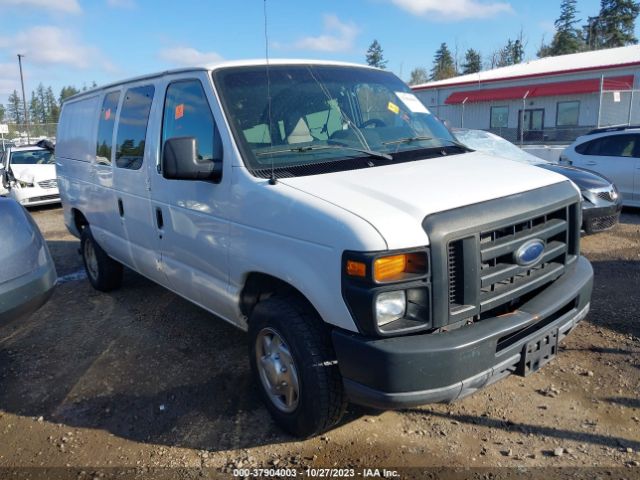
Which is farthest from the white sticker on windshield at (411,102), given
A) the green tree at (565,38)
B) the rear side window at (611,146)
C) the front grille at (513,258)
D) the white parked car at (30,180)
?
the green tree at (565,38)

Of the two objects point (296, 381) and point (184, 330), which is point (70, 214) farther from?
point (296, 381)

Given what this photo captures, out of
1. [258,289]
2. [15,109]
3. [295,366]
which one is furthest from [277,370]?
[15,109]

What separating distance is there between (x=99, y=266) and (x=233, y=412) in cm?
319

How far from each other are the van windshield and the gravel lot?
1.68 metres

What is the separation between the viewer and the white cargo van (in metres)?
2.56

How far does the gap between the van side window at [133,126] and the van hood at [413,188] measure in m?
1.92

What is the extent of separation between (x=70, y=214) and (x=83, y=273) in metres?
1.18

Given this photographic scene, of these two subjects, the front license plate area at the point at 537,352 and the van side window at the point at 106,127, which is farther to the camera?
the van side window at the point at 106,127

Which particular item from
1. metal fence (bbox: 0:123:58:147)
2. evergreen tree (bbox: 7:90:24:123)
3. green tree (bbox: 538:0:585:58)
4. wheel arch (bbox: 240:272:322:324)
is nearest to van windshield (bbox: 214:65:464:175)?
wheel arch (bbox: 240:272:322:324)

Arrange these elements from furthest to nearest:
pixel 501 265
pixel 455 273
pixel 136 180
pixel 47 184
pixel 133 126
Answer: pixel 47 184
pixel 133 126
pixel 136 180
pixel 501 265
pixel 455 273

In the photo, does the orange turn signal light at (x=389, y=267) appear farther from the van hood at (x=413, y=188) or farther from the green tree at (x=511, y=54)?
the green tree at (x=511, y=54)

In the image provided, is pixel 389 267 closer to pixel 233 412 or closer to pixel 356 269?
pixel 356 269

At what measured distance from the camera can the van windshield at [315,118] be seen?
3352mm

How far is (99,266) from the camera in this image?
19.6 ft
